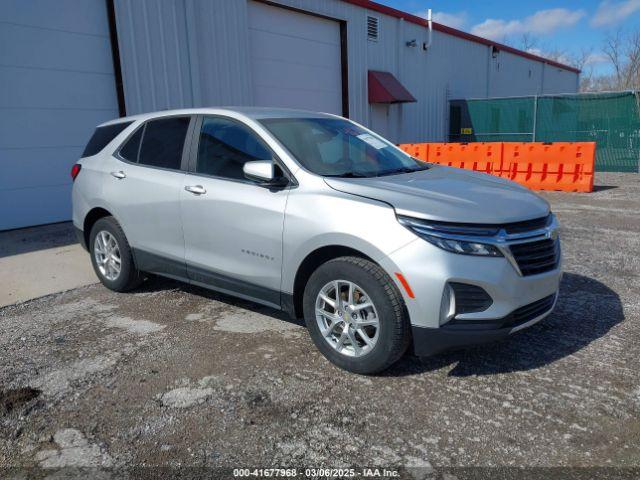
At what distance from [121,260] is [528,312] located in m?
3.65

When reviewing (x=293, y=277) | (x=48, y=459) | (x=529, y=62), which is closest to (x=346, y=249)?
(x=293, y=277)

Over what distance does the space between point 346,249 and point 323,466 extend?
1.31 m

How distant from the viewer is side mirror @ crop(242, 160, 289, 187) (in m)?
3.53

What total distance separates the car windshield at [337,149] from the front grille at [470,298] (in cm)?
122

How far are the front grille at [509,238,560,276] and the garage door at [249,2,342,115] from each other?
1056cm

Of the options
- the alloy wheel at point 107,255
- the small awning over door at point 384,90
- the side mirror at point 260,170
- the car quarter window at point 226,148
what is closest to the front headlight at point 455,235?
the side mirror at point 260,170

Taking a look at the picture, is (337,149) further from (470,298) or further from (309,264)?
(470,298)

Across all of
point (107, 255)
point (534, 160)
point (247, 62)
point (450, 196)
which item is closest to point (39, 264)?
point (107, 255)

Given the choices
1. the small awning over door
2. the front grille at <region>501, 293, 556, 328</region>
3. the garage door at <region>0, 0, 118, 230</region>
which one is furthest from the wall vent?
the front grille at <region>501, 293, 556, 328</region>

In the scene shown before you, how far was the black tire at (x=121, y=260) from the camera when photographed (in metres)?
4.86

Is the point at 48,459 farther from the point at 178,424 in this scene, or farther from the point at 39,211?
the point at 39,211

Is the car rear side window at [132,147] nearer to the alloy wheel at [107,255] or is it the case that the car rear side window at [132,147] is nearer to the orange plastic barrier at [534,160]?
the alloy wheel at [107,255]

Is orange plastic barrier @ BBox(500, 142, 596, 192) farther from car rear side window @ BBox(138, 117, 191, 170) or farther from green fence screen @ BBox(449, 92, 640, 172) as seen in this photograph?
car rear side window @ BBox(138, 117, 191, 170)

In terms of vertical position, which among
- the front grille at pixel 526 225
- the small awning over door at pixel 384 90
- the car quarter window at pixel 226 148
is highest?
the small awning over door at pixel 384 90
